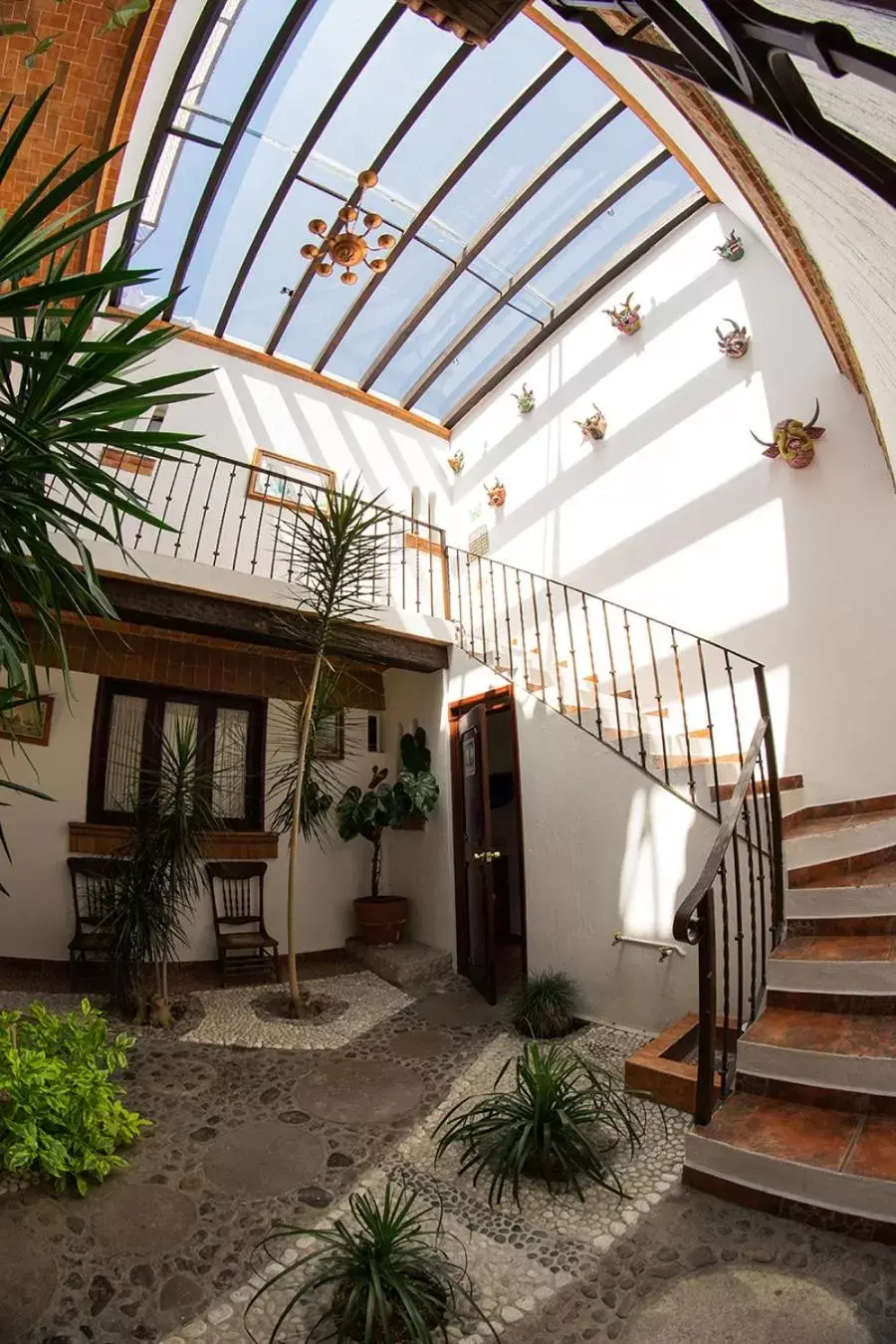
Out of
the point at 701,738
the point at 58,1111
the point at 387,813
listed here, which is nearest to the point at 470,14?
the point at 58,1111

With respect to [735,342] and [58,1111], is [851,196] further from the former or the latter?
[735,342]

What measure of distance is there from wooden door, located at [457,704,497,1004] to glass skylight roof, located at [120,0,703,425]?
447 centimetres

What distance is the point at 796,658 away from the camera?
4.57 m

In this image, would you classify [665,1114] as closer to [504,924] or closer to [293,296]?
[504,924]

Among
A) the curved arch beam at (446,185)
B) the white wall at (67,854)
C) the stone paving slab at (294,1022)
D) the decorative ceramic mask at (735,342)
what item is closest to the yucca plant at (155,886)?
the stone paving slab at (294,1022)

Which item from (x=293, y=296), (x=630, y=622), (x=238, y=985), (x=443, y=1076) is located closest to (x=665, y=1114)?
(x=443, y=1076)

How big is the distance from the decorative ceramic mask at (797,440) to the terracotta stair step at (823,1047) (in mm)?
3355

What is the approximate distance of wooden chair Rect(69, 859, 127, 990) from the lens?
15.2 feet

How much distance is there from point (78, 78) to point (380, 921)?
5777 millimetres

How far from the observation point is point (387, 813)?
574 cm

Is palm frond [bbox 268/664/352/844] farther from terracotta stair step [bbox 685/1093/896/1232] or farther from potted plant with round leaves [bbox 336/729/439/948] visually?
terracotta stair step [bbox 685/1093/896/1232]

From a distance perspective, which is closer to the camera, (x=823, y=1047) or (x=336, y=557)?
(x=823, y=1047)

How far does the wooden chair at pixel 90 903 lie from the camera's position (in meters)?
4.63

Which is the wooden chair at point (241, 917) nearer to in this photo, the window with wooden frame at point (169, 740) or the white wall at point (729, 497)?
the window with wooden frame at point (169, 740)
